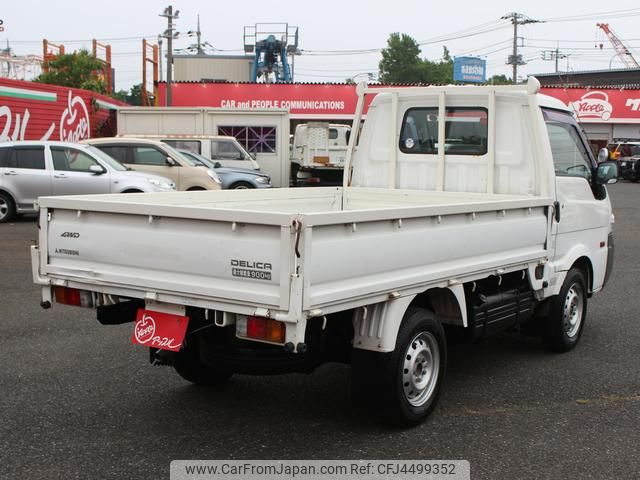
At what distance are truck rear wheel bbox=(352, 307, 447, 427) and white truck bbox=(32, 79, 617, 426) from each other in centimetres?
1

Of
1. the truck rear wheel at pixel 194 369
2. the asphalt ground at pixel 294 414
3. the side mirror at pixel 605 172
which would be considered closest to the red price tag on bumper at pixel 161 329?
the asphalt ground at pixel 294 414

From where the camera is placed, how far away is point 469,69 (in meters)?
76.2

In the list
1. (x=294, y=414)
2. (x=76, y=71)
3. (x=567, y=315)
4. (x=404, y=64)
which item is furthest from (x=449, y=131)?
(x=404, y=64)

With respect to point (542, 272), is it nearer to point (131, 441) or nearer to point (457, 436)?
point (457, 436)

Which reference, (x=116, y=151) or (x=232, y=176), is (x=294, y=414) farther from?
(x=232, y=176)

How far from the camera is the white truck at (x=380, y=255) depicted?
153 inches

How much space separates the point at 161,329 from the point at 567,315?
3809 millimetres

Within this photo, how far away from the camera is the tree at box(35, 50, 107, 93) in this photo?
3831 centimetres

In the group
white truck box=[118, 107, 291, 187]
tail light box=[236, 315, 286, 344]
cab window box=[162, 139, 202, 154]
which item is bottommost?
tail light box=[236, 315, 286, 344]

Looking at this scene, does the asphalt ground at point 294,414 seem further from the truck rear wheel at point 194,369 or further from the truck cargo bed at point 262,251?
the truck cargo bed at point 262,251

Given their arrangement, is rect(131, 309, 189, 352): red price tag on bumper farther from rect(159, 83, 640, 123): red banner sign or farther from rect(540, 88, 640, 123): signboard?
rect(540, 88, 640, 123): signboard

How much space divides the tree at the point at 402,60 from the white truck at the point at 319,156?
8450 centimetres

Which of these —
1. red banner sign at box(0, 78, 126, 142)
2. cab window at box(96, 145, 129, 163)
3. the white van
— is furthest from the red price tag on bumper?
red banner sign at box(0, 78, 126, 142)

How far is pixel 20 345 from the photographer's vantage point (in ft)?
21.4
